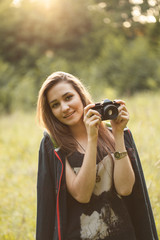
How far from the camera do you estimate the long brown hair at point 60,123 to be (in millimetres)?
1651

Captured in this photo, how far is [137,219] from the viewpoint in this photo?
1727 millimetres

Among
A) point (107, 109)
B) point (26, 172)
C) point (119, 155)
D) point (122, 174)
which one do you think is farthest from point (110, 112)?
point (26, 172)

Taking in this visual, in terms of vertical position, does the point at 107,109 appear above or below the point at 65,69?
below

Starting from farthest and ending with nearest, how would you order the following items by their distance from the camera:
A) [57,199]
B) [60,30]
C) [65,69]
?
[60,30]
[65,69]
[57,199]

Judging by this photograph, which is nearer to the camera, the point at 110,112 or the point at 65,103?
the point at 110,112

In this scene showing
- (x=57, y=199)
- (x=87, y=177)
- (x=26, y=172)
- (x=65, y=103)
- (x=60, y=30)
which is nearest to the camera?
(x=87, y=177)

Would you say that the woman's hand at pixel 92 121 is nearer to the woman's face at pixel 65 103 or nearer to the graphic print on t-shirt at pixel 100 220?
the woman's face at pixel 65 103

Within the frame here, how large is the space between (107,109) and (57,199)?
640mm

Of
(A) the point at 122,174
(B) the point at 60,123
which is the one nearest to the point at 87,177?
(A) the point at 122,174


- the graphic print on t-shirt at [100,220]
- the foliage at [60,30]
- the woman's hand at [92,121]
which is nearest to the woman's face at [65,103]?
the woman's hand at [92,121]

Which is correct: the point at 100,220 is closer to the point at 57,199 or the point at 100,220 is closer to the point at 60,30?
the point at 57,199

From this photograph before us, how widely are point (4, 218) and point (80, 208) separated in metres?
2.13

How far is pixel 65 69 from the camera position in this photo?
1770 cm

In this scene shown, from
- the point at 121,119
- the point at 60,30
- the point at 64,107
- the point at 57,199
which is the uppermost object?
the point at 60,30
